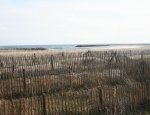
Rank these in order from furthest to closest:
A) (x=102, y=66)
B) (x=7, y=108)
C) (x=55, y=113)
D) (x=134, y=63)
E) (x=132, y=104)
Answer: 1. (x=102, y=66)
2. (x=134, y=63)
3. (x=132, y=104)
4. (x=55, y=113)
5. (x=7, y=108)

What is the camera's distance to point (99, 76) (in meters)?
17.9

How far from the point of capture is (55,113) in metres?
10.5

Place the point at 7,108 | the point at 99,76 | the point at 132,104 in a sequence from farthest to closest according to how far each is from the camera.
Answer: the point at 99,76
the point at 132,104
the point at 7,108

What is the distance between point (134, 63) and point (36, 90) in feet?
20.7

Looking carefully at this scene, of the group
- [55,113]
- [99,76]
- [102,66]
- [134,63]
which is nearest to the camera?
[55,113]

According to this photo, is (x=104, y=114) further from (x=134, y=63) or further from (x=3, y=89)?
(x=134, y=63)

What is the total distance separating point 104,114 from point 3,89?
532 cm

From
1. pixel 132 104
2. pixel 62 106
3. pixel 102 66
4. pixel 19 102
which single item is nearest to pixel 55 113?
pixel 62 106

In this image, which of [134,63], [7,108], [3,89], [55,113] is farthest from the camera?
[134,63]

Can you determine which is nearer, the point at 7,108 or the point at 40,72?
the point at 7,108

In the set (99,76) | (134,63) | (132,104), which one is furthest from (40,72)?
(132,104)

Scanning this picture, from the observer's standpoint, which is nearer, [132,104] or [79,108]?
[79,108]

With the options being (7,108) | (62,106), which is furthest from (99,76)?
(7,108)

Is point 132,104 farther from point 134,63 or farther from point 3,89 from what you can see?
point 134,63
